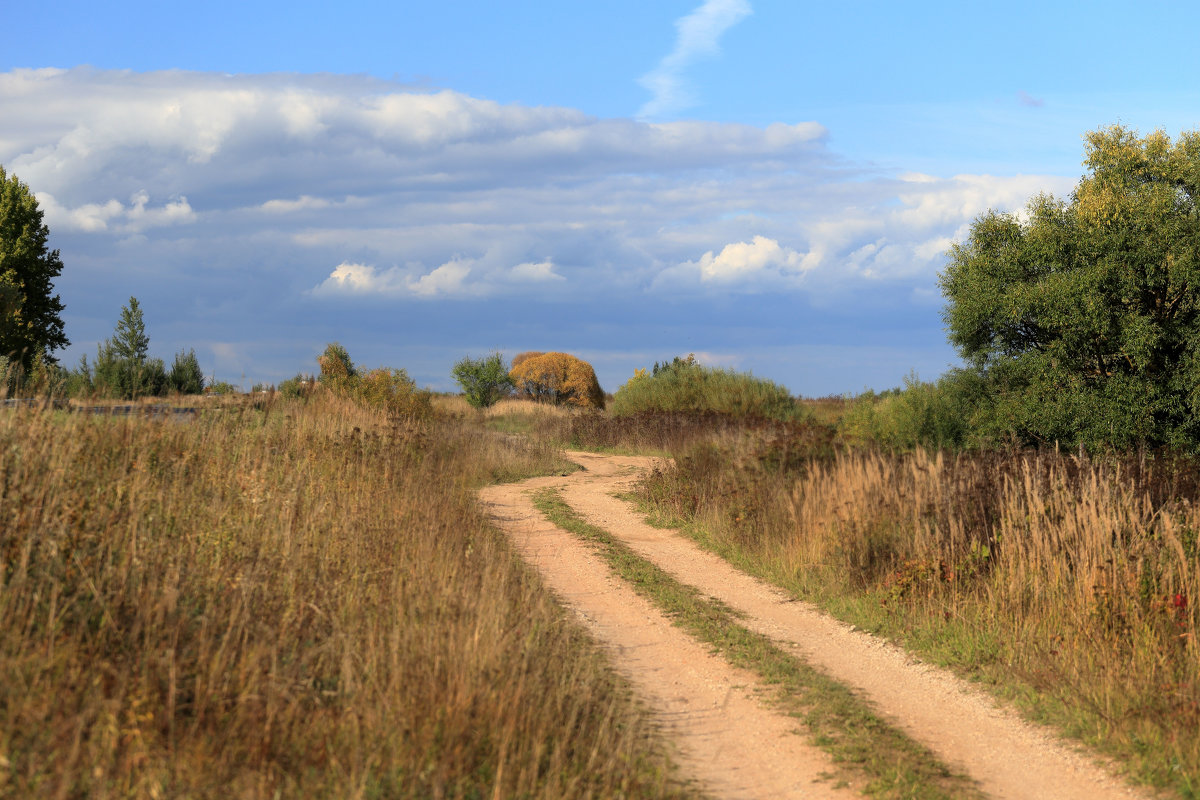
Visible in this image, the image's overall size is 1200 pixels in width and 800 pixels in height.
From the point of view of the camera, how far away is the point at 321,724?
4023mm

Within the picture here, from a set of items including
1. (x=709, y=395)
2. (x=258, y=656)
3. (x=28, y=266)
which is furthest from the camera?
(x=28, y=266)

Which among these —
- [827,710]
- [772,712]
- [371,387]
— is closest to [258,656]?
[772,712]

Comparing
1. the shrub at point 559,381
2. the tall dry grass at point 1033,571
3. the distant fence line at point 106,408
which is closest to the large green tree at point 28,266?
the shrub at point 559,381

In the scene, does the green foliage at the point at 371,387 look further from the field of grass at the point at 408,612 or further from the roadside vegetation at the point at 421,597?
the field of grass at the point at 408,612

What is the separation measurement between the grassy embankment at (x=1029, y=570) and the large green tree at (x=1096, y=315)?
10489 mm

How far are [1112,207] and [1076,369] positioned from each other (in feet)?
14.0

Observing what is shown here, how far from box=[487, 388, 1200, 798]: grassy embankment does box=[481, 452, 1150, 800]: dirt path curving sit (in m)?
0.27

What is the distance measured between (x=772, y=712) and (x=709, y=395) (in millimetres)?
25610

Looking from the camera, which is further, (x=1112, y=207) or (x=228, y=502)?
(x=1112, y=207)

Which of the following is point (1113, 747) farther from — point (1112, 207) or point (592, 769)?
point (1112, 207)

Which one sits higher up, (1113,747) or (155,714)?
(155,714)

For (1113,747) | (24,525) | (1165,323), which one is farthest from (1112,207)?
(24,525)

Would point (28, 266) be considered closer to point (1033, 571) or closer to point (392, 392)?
point (392, 392)

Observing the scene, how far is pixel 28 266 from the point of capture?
1462 inches
